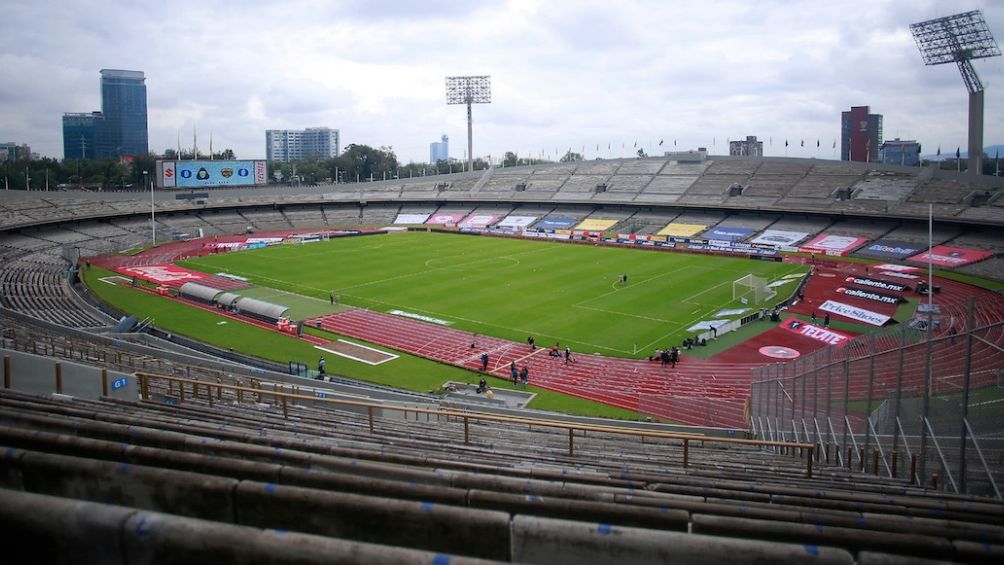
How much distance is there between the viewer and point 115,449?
451cm

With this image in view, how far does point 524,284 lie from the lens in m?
44.4

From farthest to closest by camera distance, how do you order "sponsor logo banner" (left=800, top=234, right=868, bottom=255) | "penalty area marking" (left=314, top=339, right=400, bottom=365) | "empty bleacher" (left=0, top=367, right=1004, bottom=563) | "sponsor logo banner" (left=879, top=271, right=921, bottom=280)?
"sponsor logo banner" (left=800, top=234, right=868, bottom=255)
"sponsor logo banner" (left=879, top=271, right=921, bottom=280)
"penalty area marking" (left=314, top=339, right=400, bottom=365)
"empty bleacher" (left=0, top=367, right=1004, bottom=563)

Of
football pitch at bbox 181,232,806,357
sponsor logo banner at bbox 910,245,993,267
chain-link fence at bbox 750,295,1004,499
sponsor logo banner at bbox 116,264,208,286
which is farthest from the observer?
sponsor logo banner at bbox 910,245,993,267

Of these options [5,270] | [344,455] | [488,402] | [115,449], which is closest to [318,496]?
[115,449]

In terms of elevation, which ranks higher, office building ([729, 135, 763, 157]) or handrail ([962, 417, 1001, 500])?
office building ([729, 135, 763, 157])

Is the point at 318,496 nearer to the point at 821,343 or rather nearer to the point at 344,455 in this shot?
the point at 344,455

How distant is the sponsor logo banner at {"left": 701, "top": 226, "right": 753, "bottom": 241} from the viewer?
65.0 meters

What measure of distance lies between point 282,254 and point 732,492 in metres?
55.9

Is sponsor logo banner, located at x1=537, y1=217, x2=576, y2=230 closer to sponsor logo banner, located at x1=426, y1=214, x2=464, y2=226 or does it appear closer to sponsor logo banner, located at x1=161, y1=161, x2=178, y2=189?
sponsor logo banner, located at x1=426, y1=214, x2=464, y2=226

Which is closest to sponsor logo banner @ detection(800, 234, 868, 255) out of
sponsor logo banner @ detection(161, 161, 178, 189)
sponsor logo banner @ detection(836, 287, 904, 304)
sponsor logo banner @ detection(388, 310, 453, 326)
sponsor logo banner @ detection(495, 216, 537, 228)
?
sponsor logo banner @ detection(836, 287, 904, 304)

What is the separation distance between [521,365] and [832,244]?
42.5 meters

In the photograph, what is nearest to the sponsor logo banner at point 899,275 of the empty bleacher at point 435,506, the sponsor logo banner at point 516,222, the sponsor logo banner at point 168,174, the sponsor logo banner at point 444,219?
the sponsor logo banner at point 516,222

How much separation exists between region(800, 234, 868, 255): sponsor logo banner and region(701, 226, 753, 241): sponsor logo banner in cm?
628

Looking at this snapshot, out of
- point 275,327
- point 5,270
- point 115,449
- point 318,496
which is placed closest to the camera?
point 318,496
